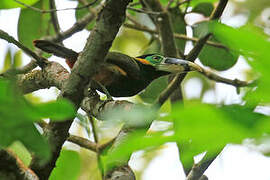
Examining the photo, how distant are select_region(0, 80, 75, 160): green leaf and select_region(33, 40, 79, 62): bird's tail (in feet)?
8.31

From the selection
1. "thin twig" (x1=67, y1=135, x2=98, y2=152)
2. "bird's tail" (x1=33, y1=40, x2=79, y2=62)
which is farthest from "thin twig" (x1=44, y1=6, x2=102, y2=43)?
"thin twig" (x1=67, y1=135, x2=98, y2=152)

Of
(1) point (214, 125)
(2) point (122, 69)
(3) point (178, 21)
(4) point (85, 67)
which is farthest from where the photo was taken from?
(3) point (178, 21)

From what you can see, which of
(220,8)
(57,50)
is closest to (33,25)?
(57,50)

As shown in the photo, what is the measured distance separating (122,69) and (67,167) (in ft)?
4.74

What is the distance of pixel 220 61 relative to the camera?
3.87 meters

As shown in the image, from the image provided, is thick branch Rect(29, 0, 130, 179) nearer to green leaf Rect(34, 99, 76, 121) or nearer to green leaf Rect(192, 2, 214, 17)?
green leaf Rect(34, 99, 76, 121)

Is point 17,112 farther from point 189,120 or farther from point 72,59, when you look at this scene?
point 72,59

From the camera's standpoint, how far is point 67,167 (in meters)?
2.30

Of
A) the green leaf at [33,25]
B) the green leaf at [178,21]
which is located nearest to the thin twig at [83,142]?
the green leaf at [33,25]

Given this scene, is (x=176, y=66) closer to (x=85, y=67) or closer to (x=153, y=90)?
(x=153, y=90)

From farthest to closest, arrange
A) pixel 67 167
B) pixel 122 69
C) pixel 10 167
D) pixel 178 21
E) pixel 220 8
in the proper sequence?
1. pixel 178 21
2. pixel 122 69
3. pixel 220 8
4. pixel 67 167
5. pixel 10 167

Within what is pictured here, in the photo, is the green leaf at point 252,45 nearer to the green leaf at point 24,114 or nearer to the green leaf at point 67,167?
the green leaf at point 24,114

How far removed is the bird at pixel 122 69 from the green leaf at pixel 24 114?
101 inches

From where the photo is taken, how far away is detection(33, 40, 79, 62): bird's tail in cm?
309
